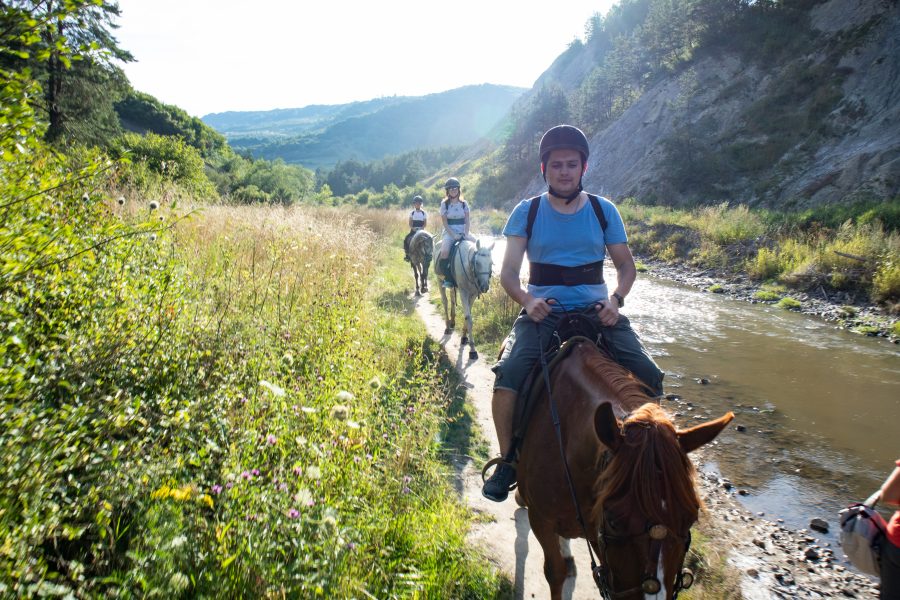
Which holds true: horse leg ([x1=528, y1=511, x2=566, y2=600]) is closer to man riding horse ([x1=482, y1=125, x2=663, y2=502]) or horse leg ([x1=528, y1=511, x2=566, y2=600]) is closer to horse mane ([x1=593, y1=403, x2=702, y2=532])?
man riding horse ([x1=482, y1=125, x2=663, y2=502])

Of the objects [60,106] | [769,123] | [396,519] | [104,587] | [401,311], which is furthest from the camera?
[769,123]

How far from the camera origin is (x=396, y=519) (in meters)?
3.08

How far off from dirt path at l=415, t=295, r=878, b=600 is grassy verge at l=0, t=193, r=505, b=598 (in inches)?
14.1

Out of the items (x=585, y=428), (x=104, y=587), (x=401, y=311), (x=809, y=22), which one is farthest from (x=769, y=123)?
(x=104, y=587)

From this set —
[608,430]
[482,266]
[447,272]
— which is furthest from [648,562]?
[447,272]

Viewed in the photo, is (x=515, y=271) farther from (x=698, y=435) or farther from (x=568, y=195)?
(x=698, y=435)

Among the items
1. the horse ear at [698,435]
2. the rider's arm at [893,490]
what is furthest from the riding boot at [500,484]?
the rider's arm at [893,490]

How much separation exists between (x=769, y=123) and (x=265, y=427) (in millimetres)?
38186

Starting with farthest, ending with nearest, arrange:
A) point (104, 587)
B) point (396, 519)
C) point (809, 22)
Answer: point (809, 22) < point (396, 519) < point (104, 587)

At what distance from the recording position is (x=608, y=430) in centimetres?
202

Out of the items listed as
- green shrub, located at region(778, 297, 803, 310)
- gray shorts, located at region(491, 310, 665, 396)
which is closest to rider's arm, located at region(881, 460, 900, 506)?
gray shorts, located at region(491, 310, 665, 396)

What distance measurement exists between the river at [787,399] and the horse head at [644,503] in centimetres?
360

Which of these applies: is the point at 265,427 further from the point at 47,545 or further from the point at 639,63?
the point at 639,63

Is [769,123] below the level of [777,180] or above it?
A: above
